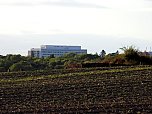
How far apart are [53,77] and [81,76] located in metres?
1.55

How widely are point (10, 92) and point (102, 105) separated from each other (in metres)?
6.21

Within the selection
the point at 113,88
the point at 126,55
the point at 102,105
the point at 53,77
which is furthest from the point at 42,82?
the point at 126,55

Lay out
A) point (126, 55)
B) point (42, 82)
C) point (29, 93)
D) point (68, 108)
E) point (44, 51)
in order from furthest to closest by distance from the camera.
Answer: point (44, 51) → point (126, 55) → point (42, 82) → point (29, 93) → point (68, 108)

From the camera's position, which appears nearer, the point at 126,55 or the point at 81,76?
the point at 81,76

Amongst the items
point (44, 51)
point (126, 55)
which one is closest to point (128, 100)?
point (126, 55)

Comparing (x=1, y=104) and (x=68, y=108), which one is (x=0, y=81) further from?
(x=68, y=108)

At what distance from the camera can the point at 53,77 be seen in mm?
30500

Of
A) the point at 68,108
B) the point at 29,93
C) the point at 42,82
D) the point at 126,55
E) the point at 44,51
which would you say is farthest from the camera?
the point at 44,51

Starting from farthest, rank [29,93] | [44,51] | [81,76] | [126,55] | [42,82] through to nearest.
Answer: [44,51] → [126,55] → [81,76] → [42,82] → [29,93]

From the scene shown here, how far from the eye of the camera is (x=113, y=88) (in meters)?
24.0

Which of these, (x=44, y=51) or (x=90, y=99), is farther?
(x=44, y=51)

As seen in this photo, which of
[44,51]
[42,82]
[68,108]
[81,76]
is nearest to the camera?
[68,108]

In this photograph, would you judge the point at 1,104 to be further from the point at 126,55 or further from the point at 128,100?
the point at 126,55

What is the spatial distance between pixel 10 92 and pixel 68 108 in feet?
19.1
